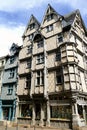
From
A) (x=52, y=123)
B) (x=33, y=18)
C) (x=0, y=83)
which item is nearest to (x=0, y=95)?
(x=0, y=83)

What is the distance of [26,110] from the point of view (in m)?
21.5

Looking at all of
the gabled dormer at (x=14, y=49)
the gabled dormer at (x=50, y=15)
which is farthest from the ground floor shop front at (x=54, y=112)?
the gabled dormer at (x=50, y=15)

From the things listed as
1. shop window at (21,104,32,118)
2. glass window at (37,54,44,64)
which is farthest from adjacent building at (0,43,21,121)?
glass window at (37,54,44,64)

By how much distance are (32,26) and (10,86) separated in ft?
41.2

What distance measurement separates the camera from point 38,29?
25.0m

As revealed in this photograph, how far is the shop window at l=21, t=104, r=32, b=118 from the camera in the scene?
2084cm

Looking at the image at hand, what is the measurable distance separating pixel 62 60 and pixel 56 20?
26.0 ft

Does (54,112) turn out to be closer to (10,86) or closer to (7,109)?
(7,109)

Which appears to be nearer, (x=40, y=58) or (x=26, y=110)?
(x=26, y=110)

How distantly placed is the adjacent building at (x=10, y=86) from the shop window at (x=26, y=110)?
156cm

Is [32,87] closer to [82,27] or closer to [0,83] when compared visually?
[0,83]

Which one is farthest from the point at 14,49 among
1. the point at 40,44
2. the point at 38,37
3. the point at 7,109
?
the point at 7,109

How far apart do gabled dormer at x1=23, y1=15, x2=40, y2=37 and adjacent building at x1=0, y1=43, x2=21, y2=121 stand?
149 inches

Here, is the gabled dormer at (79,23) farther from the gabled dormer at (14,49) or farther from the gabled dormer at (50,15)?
the gabled dormer at (14,49)
